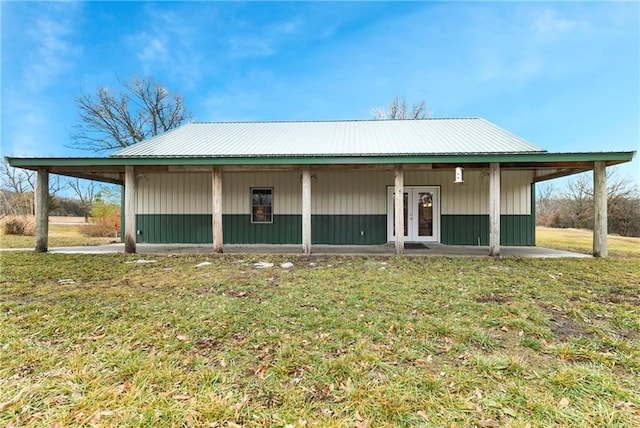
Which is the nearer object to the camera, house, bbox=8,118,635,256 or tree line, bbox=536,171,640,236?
house, bbox=8,118,635,256

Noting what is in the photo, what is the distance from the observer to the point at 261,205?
10.5 m

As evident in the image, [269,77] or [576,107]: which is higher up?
[269,77]

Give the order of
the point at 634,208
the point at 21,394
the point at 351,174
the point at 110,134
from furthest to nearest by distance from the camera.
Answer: the point at 110,134, the point at 634,208, the point at 351,174, the point at 21,394

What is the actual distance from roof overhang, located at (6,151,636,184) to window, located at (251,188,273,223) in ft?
8.03

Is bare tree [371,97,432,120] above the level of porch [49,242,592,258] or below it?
above

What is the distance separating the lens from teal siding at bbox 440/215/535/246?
32.5 ft

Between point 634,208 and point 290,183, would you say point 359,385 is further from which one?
point 634,208

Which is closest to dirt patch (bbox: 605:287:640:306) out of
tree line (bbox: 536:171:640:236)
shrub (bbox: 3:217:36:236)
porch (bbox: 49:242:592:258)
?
porch (bbox: 49:242:592:258)

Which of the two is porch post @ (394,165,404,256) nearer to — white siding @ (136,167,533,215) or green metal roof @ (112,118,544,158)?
green metal roof @ (112,118,544,158)

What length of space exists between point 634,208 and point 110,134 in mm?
34579

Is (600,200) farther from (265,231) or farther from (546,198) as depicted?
(546,198)

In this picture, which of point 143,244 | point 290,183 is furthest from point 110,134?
point 290,183

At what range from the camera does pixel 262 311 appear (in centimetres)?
341

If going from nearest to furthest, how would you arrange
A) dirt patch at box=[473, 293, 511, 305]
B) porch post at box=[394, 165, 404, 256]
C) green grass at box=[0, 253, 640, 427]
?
green grass at box=[0, 253, 640, 427] < dirt patch at box=[473, 293, 511, 305] < porch post at box=[394, 165, 404, 256]
